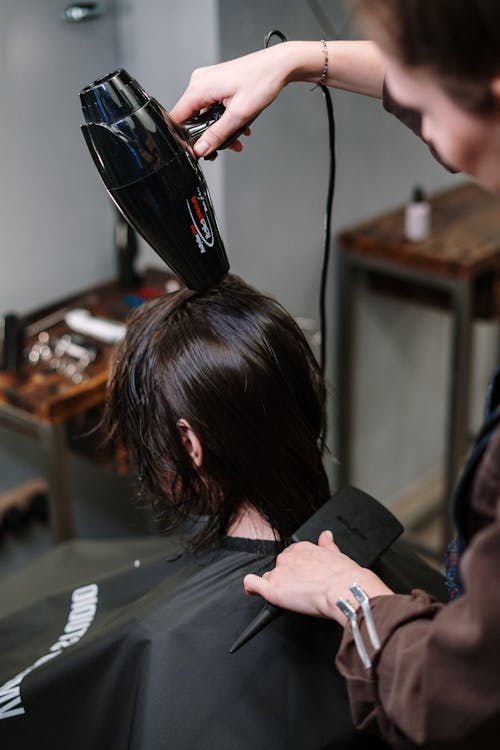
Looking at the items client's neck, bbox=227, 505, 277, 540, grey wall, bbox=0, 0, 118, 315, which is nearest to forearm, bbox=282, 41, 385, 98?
client's neck, bbox=227, 505, 277, 540

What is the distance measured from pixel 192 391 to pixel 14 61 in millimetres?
1292

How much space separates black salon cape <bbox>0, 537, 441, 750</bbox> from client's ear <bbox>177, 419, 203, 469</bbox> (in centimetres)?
16

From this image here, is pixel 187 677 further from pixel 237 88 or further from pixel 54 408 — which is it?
pixel 54 408

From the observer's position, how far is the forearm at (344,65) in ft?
3.76

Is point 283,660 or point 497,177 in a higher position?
point 497,177

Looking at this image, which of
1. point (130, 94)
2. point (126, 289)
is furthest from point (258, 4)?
point (130, 94)

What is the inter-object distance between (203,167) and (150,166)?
1263 mm

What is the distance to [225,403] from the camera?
113 centimetres

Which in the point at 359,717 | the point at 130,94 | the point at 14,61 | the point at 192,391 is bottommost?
the point at 359,717

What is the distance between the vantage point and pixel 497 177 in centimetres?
73

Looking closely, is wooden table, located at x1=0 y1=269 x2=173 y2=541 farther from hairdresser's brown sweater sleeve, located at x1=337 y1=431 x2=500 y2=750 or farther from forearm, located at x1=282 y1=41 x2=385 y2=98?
hairdresser's brown sweater sleeve, located at x1=337 y1=431 x2=500 y2=750

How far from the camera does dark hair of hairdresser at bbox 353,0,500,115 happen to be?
25.2 inches

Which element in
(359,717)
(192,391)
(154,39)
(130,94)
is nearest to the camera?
(359,717)

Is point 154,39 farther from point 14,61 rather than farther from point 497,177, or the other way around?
point 497,177
